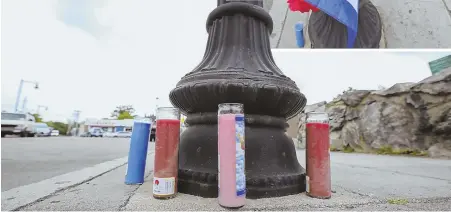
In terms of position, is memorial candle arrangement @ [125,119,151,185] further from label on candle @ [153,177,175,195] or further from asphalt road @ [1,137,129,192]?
asphalt road @ [1,137,129,192]

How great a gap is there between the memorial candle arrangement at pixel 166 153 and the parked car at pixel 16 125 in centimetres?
1581

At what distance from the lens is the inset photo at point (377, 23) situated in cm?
226

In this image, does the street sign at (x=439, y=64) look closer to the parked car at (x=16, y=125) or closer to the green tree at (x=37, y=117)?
the parked car at (x=16, y=125)

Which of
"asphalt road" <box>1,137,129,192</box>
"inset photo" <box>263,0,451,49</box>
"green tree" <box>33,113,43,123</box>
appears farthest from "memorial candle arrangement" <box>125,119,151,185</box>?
"green tree" <box>33,113,43,123</box>

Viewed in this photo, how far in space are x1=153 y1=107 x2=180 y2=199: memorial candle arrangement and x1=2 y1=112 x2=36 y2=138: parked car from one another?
51.9 feet

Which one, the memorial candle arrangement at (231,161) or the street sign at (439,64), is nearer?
the memorial candle arrangement at (231,161)

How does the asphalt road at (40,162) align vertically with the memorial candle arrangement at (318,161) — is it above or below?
below

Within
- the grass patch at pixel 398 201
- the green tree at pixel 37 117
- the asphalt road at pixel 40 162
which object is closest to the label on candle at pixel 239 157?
the grass patch at pixel 398 201

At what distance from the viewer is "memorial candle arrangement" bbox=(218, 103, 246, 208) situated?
91 centimetres

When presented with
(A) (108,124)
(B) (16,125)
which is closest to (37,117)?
(A) (108,124)

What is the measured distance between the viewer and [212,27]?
1.50m

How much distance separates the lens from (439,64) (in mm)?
4945

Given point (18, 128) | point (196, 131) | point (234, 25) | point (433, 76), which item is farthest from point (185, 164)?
point (18, 128)

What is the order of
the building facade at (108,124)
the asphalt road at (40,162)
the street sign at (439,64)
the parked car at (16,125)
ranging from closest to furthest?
the asphalt road at (40,162) → the street sign at (439,64) → the parked car at (16,125) → the building facade at (108,124)
